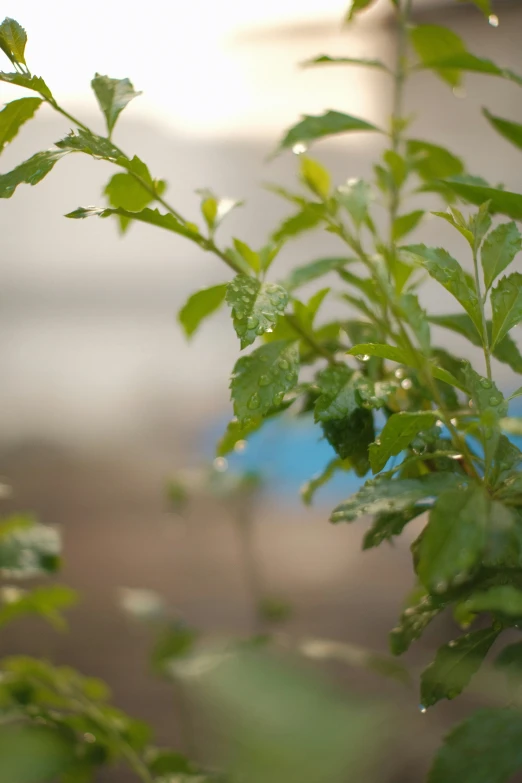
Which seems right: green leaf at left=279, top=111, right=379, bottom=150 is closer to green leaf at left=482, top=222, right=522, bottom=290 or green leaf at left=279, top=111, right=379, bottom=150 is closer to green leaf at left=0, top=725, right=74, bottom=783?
green leaf at left=482, top=222, right=522, bottom=290

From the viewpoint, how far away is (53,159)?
1.22 feet

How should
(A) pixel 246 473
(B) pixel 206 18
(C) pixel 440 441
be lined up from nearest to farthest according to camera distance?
(C) pixel 440 441 < (A) pixel 246 473 < (B) pixel 206 18

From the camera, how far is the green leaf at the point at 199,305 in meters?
0.45

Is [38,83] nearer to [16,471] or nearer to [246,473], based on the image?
[246,473]

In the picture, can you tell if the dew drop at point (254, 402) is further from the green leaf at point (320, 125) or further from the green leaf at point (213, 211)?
the green leaf at point (320, 125)

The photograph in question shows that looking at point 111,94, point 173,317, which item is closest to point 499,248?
point 111,94

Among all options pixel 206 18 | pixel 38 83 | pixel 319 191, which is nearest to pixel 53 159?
pixel 38 83

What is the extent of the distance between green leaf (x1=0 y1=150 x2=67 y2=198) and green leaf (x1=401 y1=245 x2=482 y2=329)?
205 mm

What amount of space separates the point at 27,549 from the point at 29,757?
26cm

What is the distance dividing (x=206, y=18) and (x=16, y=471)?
1134mm

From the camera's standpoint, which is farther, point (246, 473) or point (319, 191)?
point (246, 473)

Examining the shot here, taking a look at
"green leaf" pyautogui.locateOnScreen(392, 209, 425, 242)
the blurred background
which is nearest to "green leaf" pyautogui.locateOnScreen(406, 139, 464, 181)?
"green leaf" pyautogui.locateOnScreen(392, 209, 425, 242)

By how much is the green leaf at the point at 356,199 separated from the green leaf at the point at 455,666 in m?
0.29

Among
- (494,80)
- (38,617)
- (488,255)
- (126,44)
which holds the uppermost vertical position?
(126,44)
